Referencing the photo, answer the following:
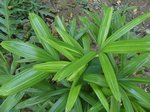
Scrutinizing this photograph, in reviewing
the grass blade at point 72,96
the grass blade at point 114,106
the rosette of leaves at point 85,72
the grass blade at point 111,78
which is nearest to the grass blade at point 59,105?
the rosette of leaves at point 85,72

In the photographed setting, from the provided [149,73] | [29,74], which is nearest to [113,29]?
[29,74]

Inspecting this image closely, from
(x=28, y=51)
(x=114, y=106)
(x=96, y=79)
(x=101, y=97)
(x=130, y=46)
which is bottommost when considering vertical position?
(x=114, y=106)

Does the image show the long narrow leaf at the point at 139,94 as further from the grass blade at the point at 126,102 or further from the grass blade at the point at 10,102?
the grass blade at the point at 10,102

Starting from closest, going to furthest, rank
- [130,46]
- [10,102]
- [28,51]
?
[130,46] < [28,51] < [10,102]

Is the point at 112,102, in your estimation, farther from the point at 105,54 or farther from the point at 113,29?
the point at 113,29

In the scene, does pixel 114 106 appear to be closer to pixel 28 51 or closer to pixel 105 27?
pixel 105 27

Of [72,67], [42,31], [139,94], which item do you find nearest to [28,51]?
[42,31]

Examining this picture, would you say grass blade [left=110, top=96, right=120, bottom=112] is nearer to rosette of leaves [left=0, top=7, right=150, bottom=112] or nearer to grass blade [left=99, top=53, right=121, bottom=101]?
rosette of leaves [left=0, top=7, right=150, bottom=112]

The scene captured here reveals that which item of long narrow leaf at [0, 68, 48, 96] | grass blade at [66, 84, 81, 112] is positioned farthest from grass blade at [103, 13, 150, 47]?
long narrow leaf at [0, 68, 48, 96]
